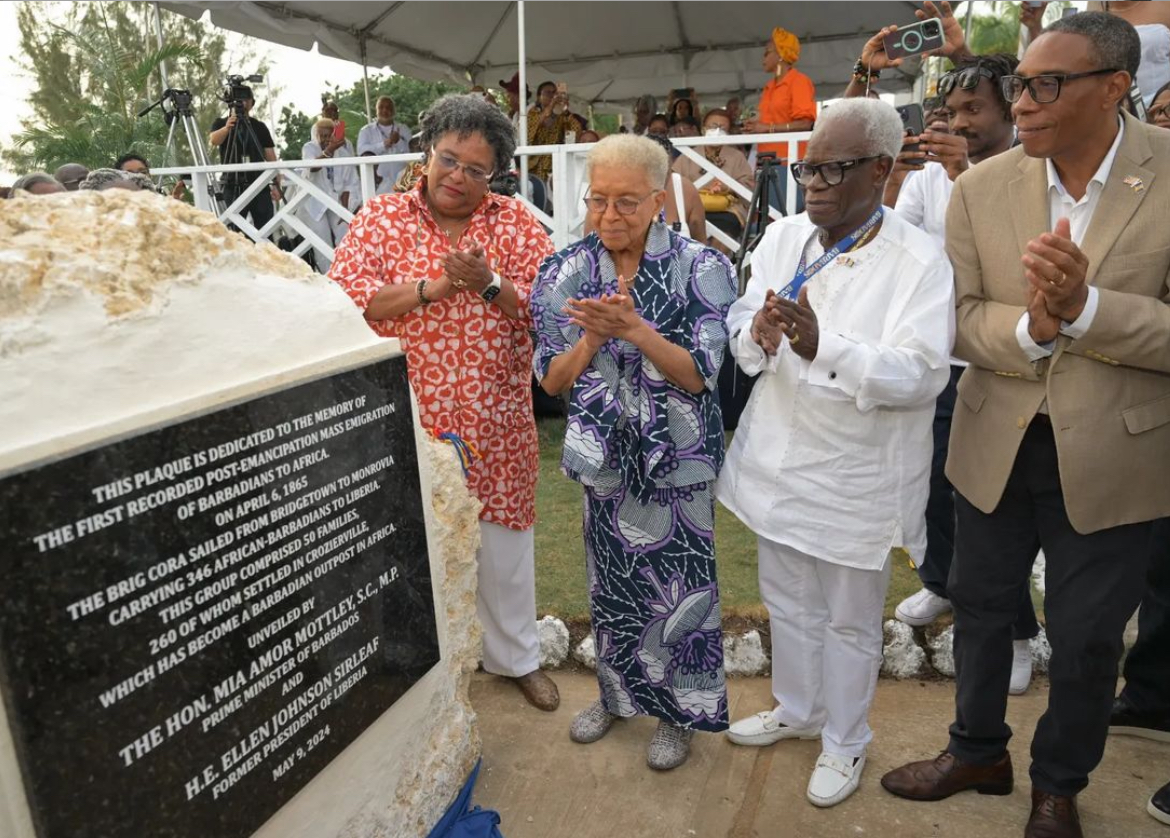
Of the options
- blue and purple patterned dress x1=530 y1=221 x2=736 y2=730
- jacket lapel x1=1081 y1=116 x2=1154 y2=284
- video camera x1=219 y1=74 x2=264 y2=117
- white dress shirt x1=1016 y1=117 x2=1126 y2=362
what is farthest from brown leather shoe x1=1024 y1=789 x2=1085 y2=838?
video camera x1=219 y1=74 x2=264 y2=117

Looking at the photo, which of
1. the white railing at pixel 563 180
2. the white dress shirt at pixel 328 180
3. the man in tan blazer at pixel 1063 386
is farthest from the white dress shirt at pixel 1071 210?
the white dress shirt at pixel 328 180

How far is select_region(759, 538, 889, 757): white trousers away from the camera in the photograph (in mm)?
2551

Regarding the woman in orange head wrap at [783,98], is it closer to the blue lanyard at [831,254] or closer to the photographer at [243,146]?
the photographer at [243,146]

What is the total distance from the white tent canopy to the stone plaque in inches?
285

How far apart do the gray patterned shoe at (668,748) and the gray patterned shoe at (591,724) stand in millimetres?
170

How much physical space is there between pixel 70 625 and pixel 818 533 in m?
1.84

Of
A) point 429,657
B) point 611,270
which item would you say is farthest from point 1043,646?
point 429,657

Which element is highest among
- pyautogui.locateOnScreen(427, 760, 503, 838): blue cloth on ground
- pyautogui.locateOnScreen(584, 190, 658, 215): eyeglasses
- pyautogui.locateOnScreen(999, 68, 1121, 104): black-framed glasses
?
pyautogui.locateOnScreen(999, 68, 1121, 104): black-framed glasses

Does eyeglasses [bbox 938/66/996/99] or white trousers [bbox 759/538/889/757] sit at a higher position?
eyeglasses [bbox 938/66/996/99]

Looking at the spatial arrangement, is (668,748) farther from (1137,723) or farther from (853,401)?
(1137,723)

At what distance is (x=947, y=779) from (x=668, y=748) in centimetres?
79

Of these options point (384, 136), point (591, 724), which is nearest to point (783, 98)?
point (384, 136)

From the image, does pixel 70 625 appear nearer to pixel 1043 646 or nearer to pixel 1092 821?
pixel 1092 821

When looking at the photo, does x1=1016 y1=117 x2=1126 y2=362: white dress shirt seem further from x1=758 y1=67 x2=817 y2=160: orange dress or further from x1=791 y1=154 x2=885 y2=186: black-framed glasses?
x1=758 y1=67 x2=817 y2=160: orange dress
